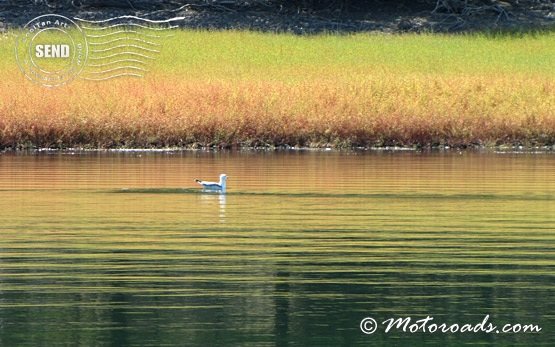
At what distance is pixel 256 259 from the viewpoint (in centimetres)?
1409

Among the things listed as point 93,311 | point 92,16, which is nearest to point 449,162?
point 93,311

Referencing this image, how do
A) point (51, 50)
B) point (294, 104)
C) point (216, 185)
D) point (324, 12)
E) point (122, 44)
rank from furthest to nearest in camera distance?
point (324, 12) < point (122, 44) < point (51, 50) < point (294, 104) < point (216, 185)

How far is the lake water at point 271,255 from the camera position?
Result: 36.4 ft

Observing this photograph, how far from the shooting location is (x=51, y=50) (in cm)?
3928

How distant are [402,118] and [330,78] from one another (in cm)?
561

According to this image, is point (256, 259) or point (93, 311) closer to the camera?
point (93, 311)

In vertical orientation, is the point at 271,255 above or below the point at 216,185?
below

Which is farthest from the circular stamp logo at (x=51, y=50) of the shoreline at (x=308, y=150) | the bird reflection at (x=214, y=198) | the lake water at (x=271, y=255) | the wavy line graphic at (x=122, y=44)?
the bird reflection at (x=214, y=198)

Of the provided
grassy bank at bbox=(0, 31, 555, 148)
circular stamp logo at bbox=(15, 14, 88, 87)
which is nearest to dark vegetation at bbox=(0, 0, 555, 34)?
circular stamp logo at bbox=(15, 14, 88, 87)

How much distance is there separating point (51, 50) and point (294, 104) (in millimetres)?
9132

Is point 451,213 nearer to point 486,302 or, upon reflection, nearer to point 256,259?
point 256,259

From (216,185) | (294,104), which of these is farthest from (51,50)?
(216,185)

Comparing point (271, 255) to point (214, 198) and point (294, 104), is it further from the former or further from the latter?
point (294, 104)

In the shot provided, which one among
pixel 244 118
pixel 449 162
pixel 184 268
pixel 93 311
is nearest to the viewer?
pixel 93 311
